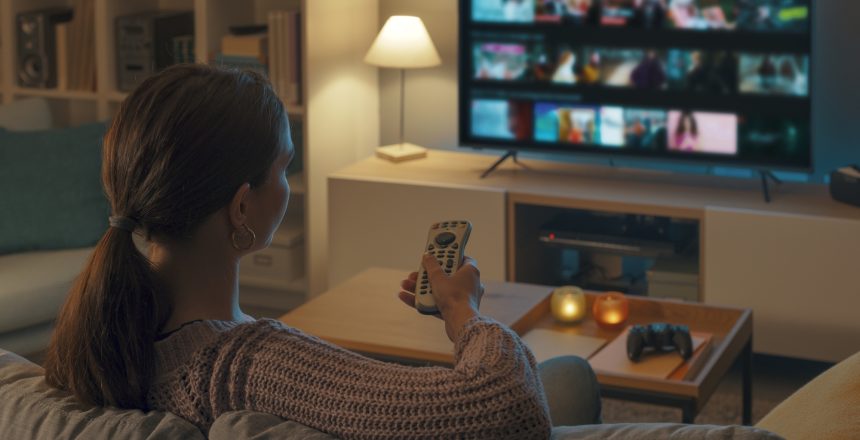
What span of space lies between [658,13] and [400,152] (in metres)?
1.04

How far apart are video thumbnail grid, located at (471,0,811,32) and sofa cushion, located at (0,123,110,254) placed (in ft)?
4.50

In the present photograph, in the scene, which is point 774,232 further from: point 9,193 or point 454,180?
point 9,193

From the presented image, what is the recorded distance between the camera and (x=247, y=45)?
4.44 metres

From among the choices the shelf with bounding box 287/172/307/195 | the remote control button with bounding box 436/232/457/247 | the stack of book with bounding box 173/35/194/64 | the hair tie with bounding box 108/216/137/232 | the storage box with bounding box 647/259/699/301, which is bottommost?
the storage box with bounding box 647/259/699/301

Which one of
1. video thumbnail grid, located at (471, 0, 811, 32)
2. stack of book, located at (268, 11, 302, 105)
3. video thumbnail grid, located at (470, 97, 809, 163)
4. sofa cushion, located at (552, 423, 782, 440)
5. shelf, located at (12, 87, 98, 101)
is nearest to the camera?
sofa cushion, located at (552, 423, 782, 440)

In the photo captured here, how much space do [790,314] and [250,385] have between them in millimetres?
2754

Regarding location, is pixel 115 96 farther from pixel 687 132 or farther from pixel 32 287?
pixel 687 132

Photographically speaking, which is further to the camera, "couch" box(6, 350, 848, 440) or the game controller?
the game controller

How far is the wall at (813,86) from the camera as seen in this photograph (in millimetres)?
4078

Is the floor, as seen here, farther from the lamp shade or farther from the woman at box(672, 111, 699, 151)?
the lamp shade

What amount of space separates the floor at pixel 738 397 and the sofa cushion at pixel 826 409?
1836 millimetres

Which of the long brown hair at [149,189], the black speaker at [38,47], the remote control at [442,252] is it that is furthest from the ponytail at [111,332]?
the black speaker at [38,47]

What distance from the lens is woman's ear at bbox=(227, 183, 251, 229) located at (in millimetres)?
1445

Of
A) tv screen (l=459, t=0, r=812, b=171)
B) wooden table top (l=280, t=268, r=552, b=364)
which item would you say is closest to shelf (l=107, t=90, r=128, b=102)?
tv screen (l=459, t=0, r=812, b=171)
